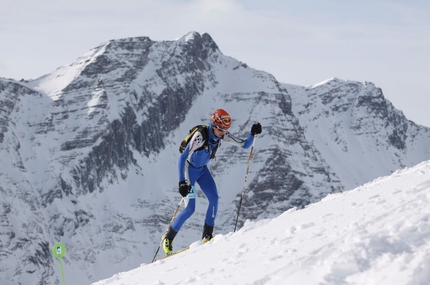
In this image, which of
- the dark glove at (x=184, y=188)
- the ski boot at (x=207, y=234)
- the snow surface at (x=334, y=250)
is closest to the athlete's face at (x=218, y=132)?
the dark glove at (x=184, y=188)

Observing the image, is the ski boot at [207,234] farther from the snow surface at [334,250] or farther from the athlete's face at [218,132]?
the snow surface at [334,250]

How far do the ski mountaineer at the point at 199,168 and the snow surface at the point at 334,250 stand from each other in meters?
2.99

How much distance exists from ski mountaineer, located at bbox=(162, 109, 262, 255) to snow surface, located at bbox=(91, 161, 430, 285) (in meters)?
2.99

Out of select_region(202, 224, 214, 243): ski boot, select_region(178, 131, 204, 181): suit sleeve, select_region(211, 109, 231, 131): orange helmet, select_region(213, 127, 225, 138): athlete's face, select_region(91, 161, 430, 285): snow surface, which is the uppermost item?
select_region(211, 109, 231, 131): orange helmet

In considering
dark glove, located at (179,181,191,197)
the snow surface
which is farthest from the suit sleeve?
the snow surface

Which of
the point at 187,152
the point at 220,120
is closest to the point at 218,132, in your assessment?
the point at 220,120

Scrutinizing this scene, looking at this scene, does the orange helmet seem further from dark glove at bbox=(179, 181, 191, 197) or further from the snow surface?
the snow surface

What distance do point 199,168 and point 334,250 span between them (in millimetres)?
7534

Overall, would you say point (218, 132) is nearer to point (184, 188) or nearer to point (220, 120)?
point (220, 120)

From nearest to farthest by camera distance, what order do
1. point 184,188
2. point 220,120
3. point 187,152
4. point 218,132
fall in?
point 184,188
point 187,152
point 220,120
point 218,132

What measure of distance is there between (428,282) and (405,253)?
64cm

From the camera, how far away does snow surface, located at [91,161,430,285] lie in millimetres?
7039

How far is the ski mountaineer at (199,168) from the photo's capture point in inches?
579

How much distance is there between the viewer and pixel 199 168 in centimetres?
1517
